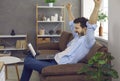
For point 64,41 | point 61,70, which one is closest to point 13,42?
point 64,41

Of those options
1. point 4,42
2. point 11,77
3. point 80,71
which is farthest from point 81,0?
point 80,71

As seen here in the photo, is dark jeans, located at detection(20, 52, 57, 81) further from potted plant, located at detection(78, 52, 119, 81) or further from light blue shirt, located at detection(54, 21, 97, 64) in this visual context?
potted plant, located at detection(78, 52, 119, 81)

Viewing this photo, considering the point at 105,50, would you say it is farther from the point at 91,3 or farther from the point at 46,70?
the point at 91,3

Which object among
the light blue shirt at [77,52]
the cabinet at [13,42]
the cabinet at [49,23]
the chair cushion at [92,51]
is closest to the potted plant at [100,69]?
the chair cushion at [92,51]

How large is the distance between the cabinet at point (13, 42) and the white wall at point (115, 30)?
3060 millimetres

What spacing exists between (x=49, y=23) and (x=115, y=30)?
331cm

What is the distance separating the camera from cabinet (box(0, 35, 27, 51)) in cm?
597

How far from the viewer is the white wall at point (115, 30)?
3.13 metres

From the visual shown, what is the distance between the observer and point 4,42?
6.23 metres

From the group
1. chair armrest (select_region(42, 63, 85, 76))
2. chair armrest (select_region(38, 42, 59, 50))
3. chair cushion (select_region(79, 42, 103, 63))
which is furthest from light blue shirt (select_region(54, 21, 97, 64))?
chair armrest (select_region(38, 42, 59, 50))

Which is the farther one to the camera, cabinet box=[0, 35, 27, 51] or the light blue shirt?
cabinet box=[0, 35, 27, 51]

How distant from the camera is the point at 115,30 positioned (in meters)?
3.22

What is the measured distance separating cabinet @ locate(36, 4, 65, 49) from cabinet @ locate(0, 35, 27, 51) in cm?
38

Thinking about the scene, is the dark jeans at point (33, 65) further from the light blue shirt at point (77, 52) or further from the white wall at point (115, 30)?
the white wall at point (115, 30)
